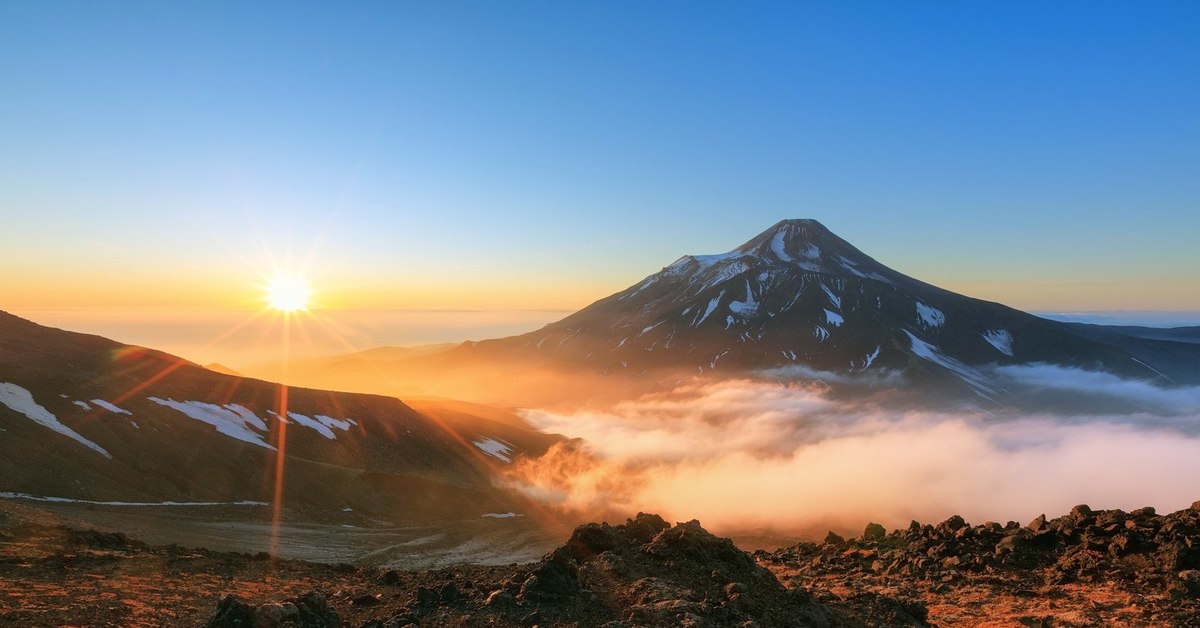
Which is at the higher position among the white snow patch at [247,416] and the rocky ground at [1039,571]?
the rocky ground at [1039,571]

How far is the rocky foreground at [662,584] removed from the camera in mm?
11023

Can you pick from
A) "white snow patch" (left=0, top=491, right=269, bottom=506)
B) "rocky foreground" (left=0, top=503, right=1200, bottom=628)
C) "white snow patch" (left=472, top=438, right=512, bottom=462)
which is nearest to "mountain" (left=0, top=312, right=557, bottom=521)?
"white snow patch" (left=0, top=491, right=269, bottom=506)

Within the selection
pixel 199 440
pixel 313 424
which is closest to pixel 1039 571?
pixel 199 440

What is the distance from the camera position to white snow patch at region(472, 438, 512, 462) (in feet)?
284

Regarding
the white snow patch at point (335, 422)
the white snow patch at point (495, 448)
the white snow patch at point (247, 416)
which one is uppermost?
the white snow patch at point (247, 416)

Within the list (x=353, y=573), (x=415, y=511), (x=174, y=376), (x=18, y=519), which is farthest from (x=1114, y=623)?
(x=174, y=376)

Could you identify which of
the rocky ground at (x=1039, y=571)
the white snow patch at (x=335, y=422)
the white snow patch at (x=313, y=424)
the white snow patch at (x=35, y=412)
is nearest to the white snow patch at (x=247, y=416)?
the white snow patch at (x=313, y=424)

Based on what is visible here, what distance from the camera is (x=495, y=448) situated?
90125 mm

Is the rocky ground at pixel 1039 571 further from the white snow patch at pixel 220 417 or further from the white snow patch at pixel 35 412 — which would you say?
the white snow patch at pixel 220 417

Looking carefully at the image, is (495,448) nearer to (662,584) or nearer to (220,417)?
(220,417)

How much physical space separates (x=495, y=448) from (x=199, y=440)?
4355cm

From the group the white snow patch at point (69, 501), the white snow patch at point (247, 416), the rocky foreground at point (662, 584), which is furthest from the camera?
the white snow patch at point (247, 416)

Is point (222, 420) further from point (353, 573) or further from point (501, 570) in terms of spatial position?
point (501, 570)

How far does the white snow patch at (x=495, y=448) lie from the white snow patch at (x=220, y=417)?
31638 millimetres
